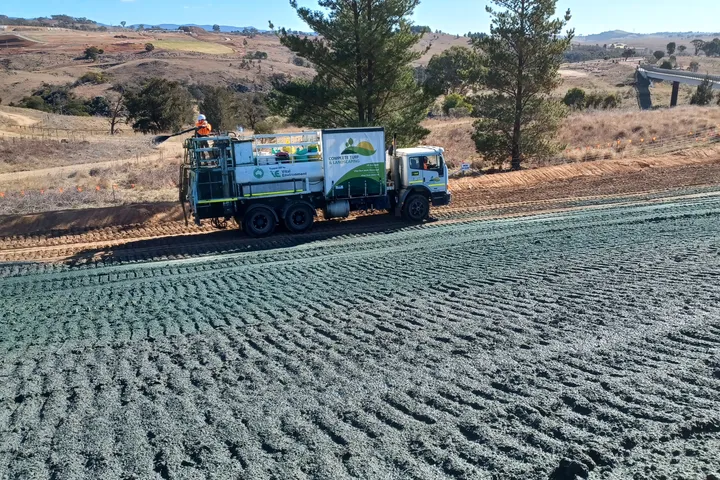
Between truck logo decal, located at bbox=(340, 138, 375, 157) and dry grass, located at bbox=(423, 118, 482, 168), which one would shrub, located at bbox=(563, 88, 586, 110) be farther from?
truck logo decal, located at bbox=(340, 138, 375, 157)

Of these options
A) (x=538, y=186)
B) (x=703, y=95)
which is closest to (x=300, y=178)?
(x=538, y=186)

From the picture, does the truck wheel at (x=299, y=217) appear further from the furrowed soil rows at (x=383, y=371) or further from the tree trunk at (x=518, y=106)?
the tree trunk at (x=518, y=106)

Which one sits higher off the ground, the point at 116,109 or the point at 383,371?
the point at 116,109

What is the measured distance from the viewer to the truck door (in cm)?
1992

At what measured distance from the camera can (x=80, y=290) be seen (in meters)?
13.1

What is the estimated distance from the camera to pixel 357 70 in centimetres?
2330

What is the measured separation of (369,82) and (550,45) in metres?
9.57

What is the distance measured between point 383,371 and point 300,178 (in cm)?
1216

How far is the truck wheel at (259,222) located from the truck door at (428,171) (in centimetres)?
483

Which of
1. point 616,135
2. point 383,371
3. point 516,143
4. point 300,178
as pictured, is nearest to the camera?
point 383,371

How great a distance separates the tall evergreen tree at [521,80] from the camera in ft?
89.0

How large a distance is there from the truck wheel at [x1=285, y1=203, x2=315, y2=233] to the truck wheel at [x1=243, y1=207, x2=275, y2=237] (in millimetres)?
509

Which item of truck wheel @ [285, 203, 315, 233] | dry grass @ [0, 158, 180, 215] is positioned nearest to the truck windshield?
truck wheel @ [285, 203, 315, 233]

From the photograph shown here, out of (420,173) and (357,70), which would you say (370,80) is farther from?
(420,173)
